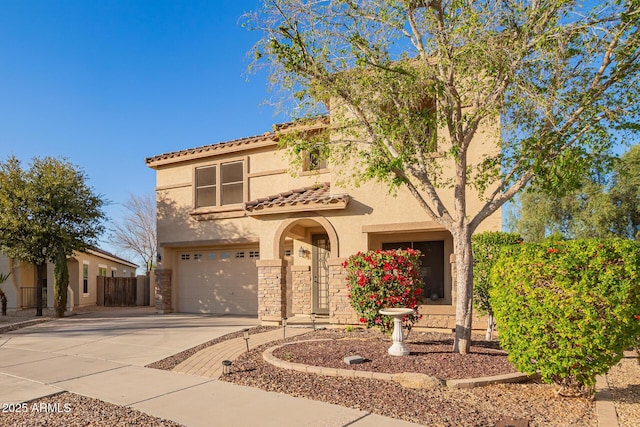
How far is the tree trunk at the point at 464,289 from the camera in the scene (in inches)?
310

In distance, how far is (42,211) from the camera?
16.2m

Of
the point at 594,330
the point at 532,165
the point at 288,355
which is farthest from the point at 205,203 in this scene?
the point at 594,330

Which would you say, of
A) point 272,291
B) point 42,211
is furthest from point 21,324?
point 272,291

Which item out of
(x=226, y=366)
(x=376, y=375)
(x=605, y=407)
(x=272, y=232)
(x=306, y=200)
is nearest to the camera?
(x=605, y=407)

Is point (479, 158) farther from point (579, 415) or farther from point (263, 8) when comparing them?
point (579, 415)

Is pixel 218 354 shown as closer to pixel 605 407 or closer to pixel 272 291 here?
pixel 272 291

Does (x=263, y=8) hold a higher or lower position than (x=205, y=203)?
higher

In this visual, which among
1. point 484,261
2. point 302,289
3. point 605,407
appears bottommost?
point 605,407

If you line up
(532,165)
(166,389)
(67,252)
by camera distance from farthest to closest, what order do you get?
(67,252), (532,165), (166,389)

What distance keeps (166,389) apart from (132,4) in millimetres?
11164

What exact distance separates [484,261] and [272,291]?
6155mm

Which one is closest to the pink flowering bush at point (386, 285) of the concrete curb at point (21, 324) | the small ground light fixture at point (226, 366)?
the small ground light fixture at point (226, 366)

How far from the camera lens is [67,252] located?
17.0 meters

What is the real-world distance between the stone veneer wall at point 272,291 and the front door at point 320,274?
1895 millimetres
